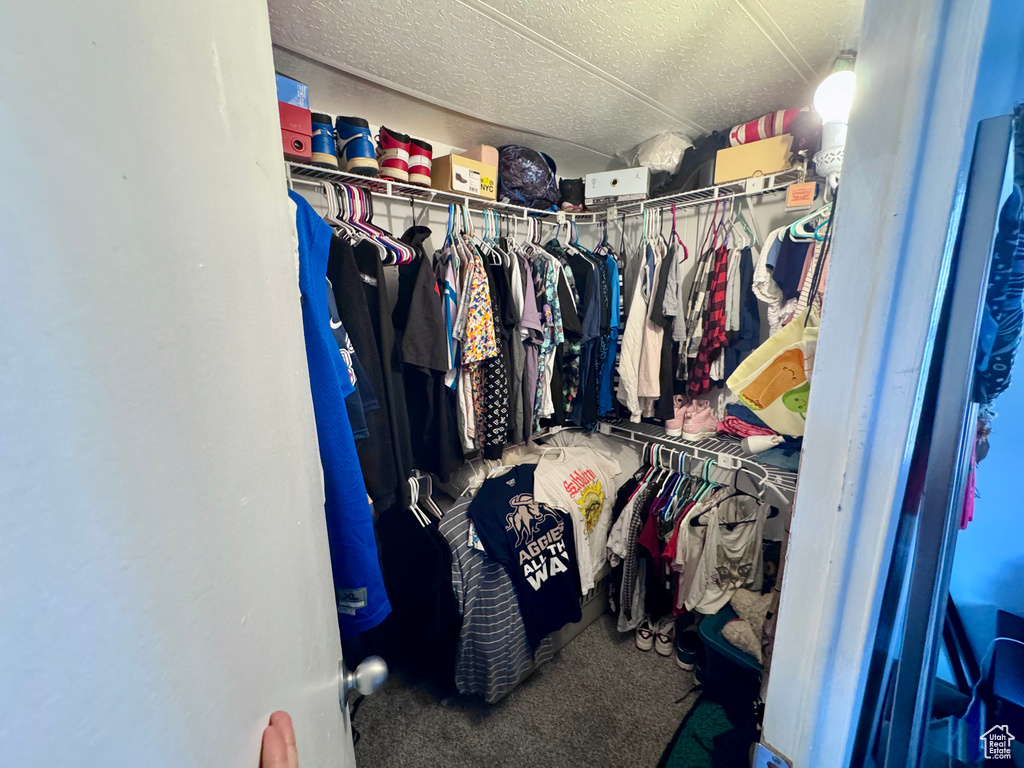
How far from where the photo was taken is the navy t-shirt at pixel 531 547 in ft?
4.69

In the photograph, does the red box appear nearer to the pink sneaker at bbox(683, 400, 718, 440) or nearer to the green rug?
the pink sneaker at bbox(683, 400, 718, 440)

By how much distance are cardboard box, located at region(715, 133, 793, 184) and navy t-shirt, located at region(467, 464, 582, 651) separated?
1.47 meters

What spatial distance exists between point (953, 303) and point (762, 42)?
4.22ft

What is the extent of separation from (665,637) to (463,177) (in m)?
2.13

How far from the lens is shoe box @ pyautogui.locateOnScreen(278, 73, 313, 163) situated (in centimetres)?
107

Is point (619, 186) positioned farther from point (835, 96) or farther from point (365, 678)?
point (365, 678)

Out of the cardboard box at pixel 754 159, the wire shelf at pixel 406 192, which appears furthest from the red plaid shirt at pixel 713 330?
the wire shelf at pixel 406 192

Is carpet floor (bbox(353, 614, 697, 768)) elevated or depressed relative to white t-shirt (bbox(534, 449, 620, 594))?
depressed

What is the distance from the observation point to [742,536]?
158 cm

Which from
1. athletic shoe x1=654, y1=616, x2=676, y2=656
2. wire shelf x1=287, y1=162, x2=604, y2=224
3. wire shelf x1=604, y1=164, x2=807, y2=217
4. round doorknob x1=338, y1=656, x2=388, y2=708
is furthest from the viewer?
athletic shoe x1=654, y1=616, x2=676, y2=656

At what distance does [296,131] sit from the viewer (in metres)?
1.09

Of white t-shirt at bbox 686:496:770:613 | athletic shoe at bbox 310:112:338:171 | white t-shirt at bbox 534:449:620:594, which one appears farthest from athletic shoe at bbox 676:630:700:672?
athletic shoe at bbox 310:112:338:171

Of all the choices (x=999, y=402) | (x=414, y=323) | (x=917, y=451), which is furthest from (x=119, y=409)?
(x=414, y=323)

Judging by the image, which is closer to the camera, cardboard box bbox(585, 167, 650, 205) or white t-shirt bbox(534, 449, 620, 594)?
white t-shirt bbox(534, 449, 620, 594)
